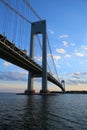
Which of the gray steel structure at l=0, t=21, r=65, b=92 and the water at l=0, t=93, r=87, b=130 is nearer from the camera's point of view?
the water at l=0, t=93, r=87, b=130

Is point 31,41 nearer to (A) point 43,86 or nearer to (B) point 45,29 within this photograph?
(B) point 45,29

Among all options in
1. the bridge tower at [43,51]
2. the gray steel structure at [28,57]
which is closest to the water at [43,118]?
the gray steel structure at [28,57]

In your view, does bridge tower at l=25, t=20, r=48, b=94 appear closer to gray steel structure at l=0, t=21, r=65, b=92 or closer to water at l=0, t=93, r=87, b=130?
gray steel structure at l=0, t=21, r=65, b=92

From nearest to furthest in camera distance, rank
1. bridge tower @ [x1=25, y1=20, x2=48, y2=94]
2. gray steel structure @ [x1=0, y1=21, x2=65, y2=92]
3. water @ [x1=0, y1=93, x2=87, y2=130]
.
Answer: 1. water @ [x1=0, y1=93, x2=87, y2=130]
2. gray steel structure @ [x1=0, y1=21, x2=65, y2=92]
3. bridge tower @ [x1=25, y1=20, x2=48, y2=94]

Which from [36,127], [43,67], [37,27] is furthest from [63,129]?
[37,27]

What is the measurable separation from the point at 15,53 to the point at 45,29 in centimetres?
3516

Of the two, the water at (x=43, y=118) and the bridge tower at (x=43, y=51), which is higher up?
the bridge tower at (x=43, y=51)

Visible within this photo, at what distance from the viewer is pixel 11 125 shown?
15672 millimetres

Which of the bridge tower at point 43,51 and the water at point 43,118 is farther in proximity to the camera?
the bridge tower at point 43,51

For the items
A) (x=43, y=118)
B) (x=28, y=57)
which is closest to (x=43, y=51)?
(x=28, y=57)

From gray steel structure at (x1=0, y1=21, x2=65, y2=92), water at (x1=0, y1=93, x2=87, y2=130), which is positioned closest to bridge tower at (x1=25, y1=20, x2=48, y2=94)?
gray steel structure at (x1=0, y1=21, x2=65, y2=92)

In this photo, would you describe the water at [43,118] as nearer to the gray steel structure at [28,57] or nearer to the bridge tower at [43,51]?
the gray steel structure at [28,57]

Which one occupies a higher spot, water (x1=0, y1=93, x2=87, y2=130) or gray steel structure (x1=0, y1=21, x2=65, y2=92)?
gray steel structure (x1=0, y1=21, x2=65, y2=92)

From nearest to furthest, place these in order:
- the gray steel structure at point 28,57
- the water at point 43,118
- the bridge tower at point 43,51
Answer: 1. the water at point 43,118
2. the gray steel structure at point 28,57
3. the bridge tower at point 43,51
